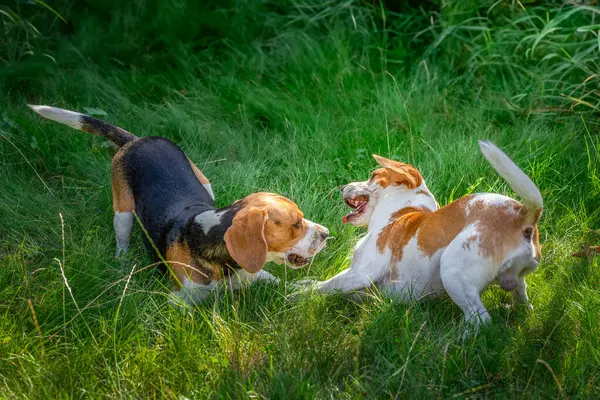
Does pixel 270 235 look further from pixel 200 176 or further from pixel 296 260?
pixel 200 176

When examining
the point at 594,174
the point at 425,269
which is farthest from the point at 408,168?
the point at 594,174

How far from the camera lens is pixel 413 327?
13.1 feet

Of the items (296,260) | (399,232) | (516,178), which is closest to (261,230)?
(296,260)

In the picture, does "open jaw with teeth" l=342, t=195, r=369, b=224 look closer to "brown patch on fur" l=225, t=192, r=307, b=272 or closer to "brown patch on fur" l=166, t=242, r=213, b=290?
"brown patch on fur" l=225, t=192, r=307, b=272

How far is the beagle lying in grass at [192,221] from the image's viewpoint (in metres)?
4.11

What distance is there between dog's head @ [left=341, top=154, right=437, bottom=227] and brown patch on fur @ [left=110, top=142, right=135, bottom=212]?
135 centimetres

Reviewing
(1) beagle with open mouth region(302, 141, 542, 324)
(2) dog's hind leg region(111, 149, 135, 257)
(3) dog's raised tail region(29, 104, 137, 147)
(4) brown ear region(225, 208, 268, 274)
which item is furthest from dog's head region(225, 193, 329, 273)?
(3) dog's raised tail region(29, 104, 137, 147)

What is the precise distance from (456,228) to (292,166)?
6.21 feet

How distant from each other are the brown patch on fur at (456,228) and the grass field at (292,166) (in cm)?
37

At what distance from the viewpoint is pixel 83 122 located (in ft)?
17.2

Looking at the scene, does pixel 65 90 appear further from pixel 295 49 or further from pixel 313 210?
pixel 313 210

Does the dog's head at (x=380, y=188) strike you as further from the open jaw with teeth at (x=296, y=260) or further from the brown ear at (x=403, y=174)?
the open jaw with teeth at (x=296, y=260)

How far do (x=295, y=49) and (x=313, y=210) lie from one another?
238 centimetres

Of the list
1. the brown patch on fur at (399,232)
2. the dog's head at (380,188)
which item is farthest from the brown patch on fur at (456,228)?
the dog's head at (380,188)
